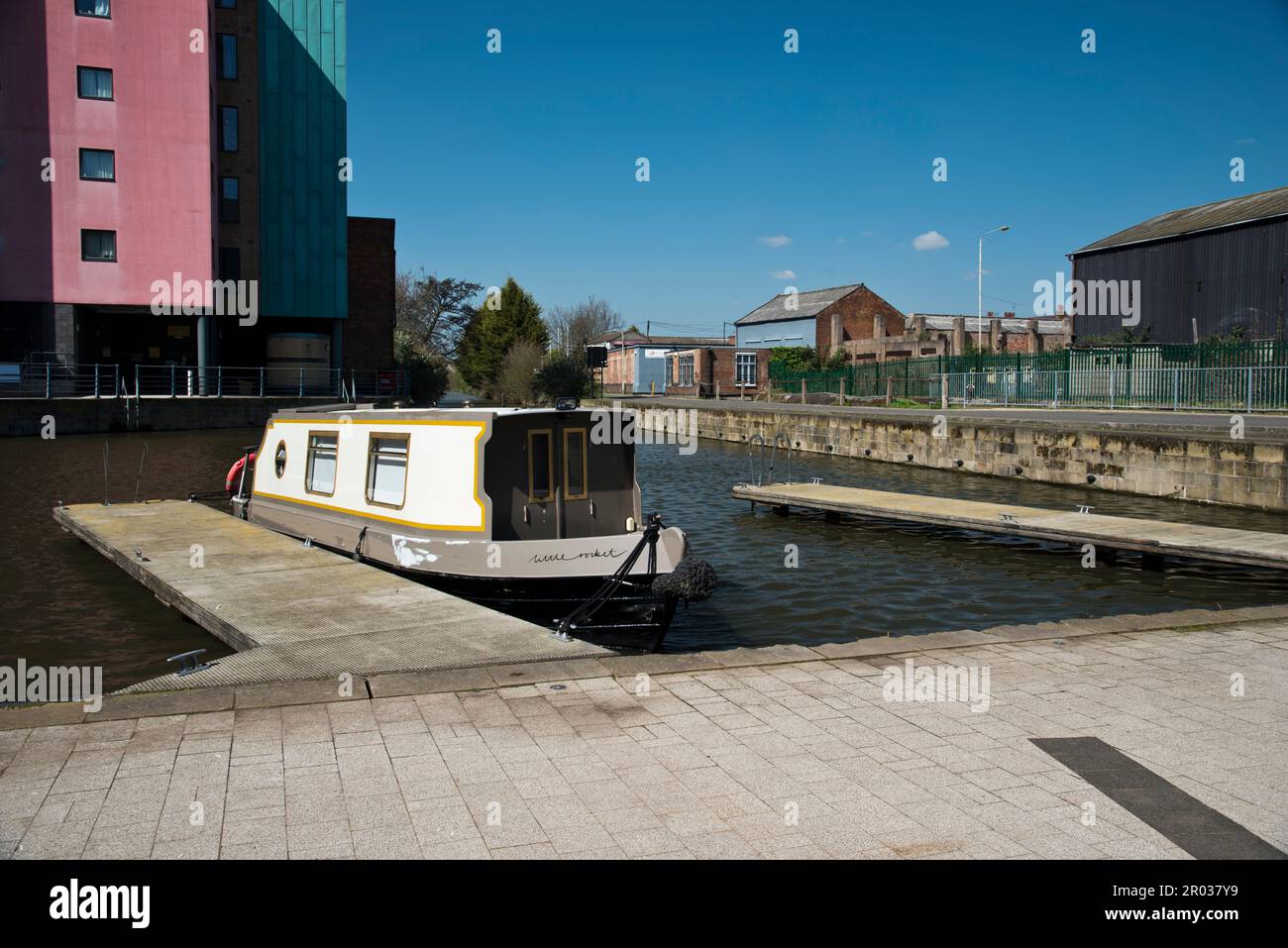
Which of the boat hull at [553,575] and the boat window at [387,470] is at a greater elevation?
the boat window at [387,470]

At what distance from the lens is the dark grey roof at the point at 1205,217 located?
1524 inches

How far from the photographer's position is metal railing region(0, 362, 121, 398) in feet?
119

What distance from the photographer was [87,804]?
14.8ft

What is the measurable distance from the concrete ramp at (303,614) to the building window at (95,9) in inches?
1301

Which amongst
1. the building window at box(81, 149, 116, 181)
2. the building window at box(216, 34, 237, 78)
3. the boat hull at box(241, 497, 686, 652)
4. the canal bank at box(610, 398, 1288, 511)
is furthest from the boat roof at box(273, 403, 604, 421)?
the building window at box(216, 34, 237, 78)

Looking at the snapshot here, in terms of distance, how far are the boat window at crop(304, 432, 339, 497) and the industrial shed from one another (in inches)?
1432

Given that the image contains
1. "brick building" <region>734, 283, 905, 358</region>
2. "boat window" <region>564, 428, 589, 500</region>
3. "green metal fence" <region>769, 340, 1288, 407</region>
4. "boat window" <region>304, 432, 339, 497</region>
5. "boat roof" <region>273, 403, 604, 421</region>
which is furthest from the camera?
"brick building" <region>734, 283, 905, 358</region>

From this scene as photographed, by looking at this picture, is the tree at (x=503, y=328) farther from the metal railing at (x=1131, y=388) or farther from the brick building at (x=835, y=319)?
the metal railing at (x=1131, y=388)

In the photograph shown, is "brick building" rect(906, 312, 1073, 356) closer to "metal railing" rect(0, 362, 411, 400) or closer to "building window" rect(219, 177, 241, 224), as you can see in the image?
"metal railing" rect(0, 362, 411, 400)

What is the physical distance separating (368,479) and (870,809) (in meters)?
9.01

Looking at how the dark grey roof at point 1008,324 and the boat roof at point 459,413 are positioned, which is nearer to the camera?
the boat roof at point 459,413

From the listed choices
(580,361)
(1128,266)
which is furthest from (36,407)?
(1128,266)

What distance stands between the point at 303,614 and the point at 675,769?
4.80 m

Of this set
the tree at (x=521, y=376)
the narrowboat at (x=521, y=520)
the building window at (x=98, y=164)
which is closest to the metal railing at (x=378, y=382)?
the tree at (x=521, y=376)
